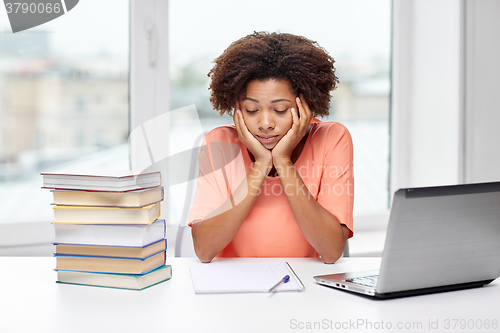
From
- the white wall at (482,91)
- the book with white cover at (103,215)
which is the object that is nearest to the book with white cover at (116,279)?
the book with white cover at (103,215)

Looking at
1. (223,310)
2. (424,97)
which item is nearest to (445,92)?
(424,97)

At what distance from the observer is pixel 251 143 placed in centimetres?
137

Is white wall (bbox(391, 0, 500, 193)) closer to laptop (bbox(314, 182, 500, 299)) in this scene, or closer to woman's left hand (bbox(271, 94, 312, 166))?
woman's left hand (bbox(271, 94, 312, 166))

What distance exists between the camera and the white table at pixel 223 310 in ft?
2.49

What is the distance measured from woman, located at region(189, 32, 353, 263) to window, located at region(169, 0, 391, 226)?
645mm

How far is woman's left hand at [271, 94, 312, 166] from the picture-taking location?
53.6 inches

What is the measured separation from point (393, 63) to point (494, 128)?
2.01 ft

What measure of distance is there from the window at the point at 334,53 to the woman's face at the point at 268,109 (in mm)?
752

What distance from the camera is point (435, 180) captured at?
7.99 feet

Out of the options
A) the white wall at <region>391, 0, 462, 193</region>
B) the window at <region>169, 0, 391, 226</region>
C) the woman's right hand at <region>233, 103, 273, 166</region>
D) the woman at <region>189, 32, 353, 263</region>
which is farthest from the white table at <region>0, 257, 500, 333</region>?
the white wall at <region>391, 0, 462, 193</region>

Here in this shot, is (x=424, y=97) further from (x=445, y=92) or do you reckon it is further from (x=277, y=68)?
(x=277, y=68)

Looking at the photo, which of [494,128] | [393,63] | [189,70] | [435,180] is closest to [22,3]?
[189,70]

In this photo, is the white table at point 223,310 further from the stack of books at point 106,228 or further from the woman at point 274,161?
the woman at point 274,161

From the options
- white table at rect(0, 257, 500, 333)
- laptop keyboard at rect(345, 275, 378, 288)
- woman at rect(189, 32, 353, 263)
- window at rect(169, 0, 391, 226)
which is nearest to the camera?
white table at rect(0, 257, 500, 333)
